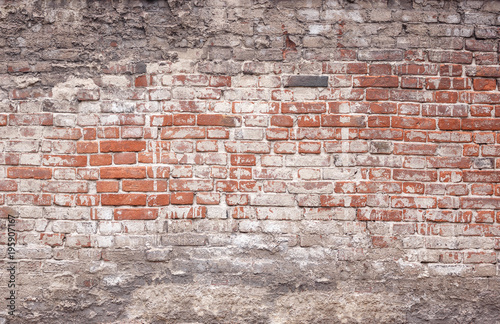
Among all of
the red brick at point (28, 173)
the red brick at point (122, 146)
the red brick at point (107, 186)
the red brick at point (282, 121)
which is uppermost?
the red brick at point (282, 121)

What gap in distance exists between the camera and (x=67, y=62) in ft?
8.55

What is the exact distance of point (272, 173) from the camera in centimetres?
256

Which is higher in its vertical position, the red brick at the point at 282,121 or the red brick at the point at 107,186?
the red brick at the point at 282,121

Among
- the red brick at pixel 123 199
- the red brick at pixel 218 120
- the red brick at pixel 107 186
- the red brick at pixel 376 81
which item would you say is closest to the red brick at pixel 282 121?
the red brick at pixel 218 120

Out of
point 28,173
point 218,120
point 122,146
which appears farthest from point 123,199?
point 218,120

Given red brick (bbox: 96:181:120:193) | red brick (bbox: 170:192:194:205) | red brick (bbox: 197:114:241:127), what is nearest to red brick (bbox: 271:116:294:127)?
red brick (bbox: 197:114:241:127)

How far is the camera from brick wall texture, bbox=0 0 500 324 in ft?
8.35

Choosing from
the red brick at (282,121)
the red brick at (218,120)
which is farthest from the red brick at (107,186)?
the red brick at (282,121)

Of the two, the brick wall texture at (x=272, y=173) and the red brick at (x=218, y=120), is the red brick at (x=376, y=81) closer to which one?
the brick wall texture at (x=272, y=173)

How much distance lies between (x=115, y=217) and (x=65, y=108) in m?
0.82

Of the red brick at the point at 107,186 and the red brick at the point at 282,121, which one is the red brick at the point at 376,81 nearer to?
the red brick at the point at 282,121

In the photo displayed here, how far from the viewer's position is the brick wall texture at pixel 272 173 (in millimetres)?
2545

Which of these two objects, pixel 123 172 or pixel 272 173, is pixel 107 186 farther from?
pixel 272 173

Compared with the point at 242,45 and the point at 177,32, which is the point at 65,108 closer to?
the point at 177,32
